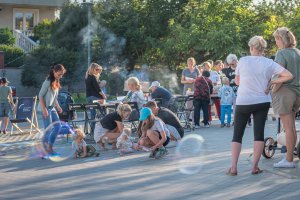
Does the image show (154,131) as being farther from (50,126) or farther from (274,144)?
(274,144)

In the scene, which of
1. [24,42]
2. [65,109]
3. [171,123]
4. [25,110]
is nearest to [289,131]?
[171,123]

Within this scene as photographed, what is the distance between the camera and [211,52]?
34750mm

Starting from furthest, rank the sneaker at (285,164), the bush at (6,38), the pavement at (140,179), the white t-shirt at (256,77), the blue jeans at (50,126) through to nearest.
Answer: the bush at (6,38)
the blue jeans at (50,126)
the sneaker at (285,164)
the white t-shirt at (256,77)
the pavement at (140,179)

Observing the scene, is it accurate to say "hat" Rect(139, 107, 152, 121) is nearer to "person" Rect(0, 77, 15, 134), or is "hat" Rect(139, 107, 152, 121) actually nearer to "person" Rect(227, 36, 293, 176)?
"person" Rect(227, 36, 293, 176)

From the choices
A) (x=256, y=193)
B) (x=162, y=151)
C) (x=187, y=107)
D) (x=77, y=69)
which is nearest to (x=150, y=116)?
(x=162, y=151)

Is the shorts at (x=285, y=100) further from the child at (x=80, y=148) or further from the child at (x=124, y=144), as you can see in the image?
the child at (x=80, y=148)

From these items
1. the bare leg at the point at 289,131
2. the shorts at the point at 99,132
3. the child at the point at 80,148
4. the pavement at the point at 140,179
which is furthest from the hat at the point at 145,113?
the bare leg at the point at 289,131

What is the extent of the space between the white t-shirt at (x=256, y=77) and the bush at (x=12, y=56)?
24837 millimetres

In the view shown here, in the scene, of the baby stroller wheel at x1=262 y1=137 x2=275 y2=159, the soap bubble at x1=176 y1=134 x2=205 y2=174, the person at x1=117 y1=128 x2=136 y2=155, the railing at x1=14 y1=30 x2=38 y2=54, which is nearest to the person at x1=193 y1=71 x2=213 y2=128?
the soap bubble at x1=176 y1=134 x2=205 y2=174

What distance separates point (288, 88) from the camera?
10555mm

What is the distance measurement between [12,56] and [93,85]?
61.7 feet

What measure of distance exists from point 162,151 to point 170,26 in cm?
2258

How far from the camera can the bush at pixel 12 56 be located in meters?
34.2

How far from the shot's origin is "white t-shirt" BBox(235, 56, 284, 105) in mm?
10109
